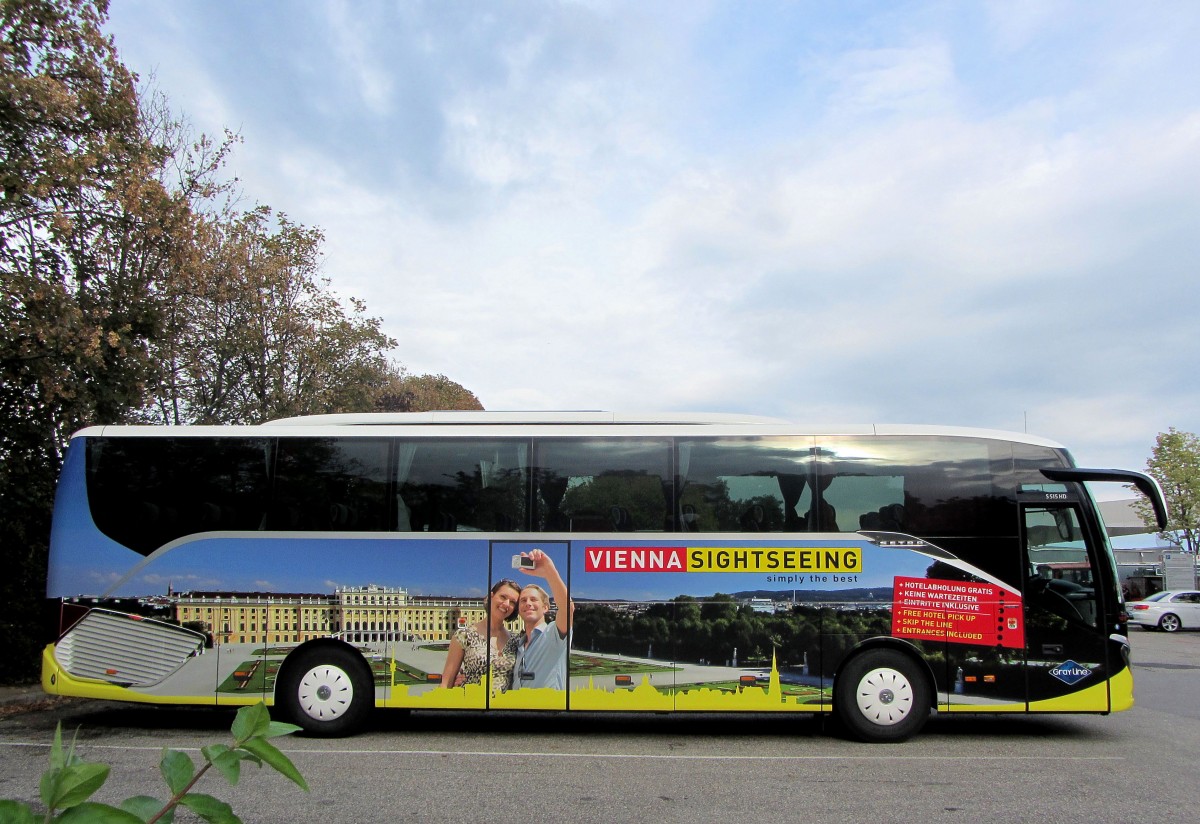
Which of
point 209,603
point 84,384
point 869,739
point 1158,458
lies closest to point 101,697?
point 209,603

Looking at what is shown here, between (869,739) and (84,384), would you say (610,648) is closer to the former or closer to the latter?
(869,739)

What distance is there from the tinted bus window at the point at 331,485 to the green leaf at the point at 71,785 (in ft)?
26.5

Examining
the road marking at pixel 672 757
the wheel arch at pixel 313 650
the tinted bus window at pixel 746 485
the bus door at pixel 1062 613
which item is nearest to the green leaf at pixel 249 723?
the road marking at pixel 672 757

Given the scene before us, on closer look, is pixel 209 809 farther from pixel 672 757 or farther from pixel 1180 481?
pixel 1180 481

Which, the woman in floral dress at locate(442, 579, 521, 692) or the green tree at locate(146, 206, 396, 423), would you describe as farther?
the green tree at locate(146, 206, 396, 423)

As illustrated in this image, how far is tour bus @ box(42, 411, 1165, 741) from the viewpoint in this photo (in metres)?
9.20

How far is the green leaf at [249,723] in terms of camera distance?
5.31 ft

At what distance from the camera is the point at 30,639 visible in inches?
507

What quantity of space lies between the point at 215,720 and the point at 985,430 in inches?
361

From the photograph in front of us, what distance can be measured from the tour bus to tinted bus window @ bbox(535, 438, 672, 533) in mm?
24

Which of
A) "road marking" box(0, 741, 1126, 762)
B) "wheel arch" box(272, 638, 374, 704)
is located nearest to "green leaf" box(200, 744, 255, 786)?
"road marking" box(0, 741, 1126, 762)

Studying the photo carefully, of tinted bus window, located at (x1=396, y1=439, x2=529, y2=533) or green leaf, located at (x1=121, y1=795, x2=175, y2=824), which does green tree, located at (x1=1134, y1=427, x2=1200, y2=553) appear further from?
green leaf, located at (x1=121, y1=795, x2=175, y2=824)

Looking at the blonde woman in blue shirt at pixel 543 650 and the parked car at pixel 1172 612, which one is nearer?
the blonde woman in blue shirt at pixel 543 650

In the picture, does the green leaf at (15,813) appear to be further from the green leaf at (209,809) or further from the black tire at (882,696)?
the black tire at (882,696)
